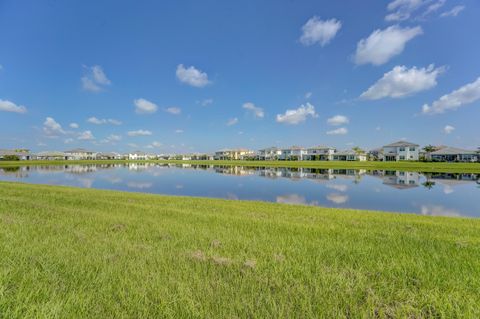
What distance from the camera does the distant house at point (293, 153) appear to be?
12343cm

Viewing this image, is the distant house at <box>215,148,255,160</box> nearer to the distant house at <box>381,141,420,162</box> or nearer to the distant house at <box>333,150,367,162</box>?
the distant house at <box>333,150,367,162</box>

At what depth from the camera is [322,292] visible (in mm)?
3486

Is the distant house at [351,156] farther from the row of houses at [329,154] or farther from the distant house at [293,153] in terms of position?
the distant house at [293,153]

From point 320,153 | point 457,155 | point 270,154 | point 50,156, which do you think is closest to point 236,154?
point 270,154

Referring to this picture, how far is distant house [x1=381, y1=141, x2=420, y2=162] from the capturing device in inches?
3462

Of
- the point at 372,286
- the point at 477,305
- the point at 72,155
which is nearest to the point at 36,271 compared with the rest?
the point at 372,286

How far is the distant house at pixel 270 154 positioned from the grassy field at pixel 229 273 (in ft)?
427

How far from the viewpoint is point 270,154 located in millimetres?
141250

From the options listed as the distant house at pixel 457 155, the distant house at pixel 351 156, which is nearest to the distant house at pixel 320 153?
the distant house at pixel 351 156

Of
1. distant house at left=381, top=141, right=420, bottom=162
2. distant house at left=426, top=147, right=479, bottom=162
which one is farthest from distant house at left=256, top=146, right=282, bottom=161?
distant house at left=426, top=147, right=479, bottom=162

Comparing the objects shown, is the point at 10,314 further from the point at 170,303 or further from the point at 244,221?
the point at 244,221

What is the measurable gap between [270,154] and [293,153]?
16108mm

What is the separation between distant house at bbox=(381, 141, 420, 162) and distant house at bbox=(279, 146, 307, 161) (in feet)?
129

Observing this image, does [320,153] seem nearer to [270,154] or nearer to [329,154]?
[329,154]
